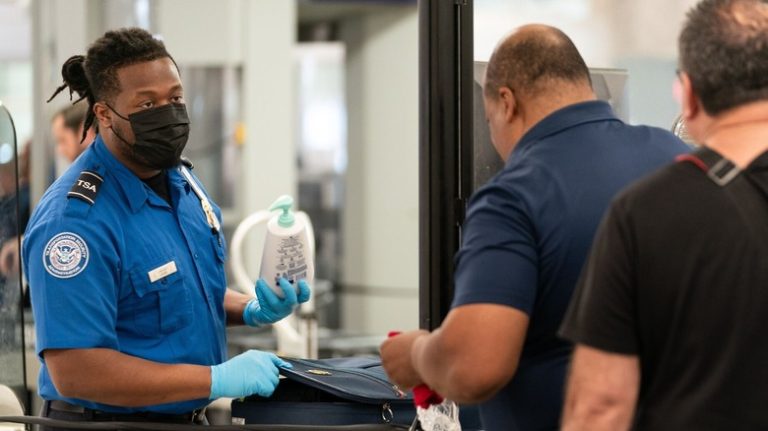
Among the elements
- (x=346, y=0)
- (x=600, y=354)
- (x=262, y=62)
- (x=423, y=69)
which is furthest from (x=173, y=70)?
(x=346, y=0)

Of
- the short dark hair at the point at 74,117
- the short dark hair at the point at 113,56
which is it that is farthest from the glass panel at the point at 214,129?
the short dark hair at the point at 113,56

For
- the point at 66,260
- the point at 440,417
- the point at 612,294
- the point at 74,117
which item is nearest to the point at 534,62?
the point at 612,294

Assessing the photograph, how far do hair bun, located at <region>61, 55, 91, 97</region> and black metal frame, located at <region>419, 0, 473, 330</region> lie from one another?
0.71 m

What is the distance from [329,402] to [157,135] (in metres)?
0.63

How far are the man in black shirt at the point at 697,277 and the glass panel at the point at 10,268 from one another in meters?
1.56

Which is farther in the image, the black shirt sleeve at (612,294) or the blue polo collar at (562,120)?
the blue polo collar at (562,120)

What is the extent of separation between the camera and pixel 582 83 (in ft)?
6.26

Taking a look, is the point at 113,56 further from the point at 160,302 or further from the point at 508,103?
the point at 508,103

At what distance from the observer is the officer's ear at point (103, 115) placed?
7.64ft

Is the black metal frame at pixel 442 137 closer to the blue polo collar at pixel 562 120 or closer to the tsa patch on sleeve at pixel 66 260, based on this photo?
the blue polo collar at pixel 562 120

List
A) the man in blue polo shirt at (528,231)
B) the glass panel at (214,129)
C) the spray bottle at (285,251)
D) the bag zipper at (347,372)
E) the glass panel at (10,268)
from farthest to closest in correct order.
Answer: the glass panel at (214,129)
the glass panel at (10,268)
the spray bottle at (285,251)
the bag zipper at (347,372)
the man in blue polo shirt at (528,231)

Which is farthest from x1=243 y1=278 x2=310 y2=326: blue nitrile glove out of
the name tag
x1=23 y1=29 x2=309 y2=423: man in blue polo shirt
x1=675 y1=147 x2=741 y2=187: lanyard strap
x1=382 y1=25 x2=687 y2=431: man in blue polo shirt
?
x1=675 y1=147 x2=741 y2=187: lanyard strap

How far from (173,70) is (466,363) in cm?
101

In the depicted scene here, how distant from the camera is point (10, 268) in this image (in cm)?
272
